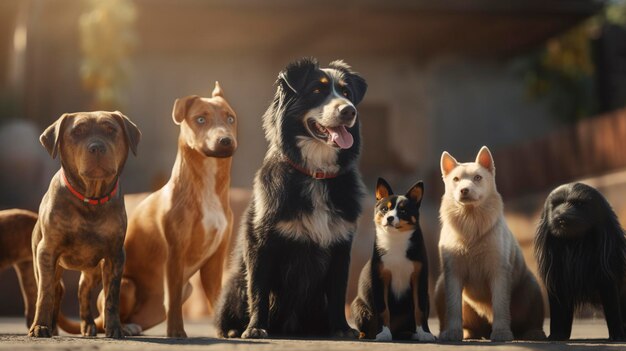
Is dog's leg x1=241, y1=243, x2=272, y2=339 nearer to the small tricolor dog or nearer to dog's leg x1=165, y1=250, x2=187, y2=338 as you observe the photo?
dog's leg x1=165, y1=250, x2=187, y2=338

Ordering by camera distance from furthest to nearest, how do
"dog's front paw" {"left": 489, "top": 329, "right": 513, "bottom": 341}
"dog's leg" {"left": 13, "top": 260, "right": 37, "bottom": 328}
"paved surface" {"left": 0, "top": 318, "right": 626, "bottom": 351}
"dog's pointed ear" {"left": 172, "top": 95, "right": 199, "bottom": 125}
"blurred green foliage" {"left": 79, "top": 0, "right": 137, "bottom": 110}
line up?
1. "blurred green foliage" {"left": 79, "top": 0, "right": 137, "bottom": 110}
2. "dog's leg" {"left": 13, "top": 260, "right": 37, "bottom": 328}
3. "dog's pointed ear" {"left": 172, "top": 95, "right": 199, "bottom": 125}
4. "dog's front paw" {"left": 489, "top": 329, "right": 513, "bottom": 341}
5. "paved surface" {"left": 0, "top": 318, "right": 626, "bottom": 351}

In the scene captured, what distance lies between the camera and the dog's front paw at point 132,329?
491 centimetres

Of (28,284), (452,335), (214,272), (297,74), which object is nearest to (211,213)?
(214,272)

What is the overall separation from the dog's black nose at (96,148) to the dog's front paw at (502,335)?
87.9 inches

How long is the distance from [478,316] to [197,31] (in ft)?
31.2

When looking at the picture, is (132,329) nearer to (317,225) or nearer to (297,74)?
(317,225)

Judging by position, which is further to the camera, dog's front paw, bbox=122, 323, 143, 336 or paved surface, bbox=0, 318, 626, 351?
dog's front paw, bbox=122, 323, 143, 336

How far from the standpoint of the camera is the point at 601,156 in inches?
406

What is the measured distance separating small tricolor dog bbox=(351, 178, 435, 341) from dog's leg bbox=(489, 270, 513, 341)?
14.3 inches

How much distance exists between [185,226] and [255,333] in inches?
Result: 29.0

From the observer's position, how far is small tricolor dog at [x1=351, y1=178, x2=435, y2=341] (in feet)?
14.8

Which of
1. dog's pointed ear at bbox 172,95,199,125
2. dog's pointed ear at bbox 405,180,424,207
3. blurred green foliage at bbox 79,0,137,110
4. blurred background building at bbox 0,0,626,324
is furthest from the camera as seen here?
blurred green foliage at bbox 79,0,137,110

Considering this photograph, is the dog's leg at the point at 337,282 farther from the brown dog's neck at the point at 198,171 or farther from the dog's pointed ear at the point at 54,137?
the dog's pointed ear at the point at 54,137

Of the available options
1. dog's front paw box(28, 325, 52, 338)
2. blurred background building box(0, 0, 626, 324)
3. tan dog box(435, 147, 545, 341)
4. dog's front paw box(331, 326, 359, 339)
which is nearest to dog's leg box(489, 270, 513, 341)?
tan dog box(435, 147, 545, 341)
